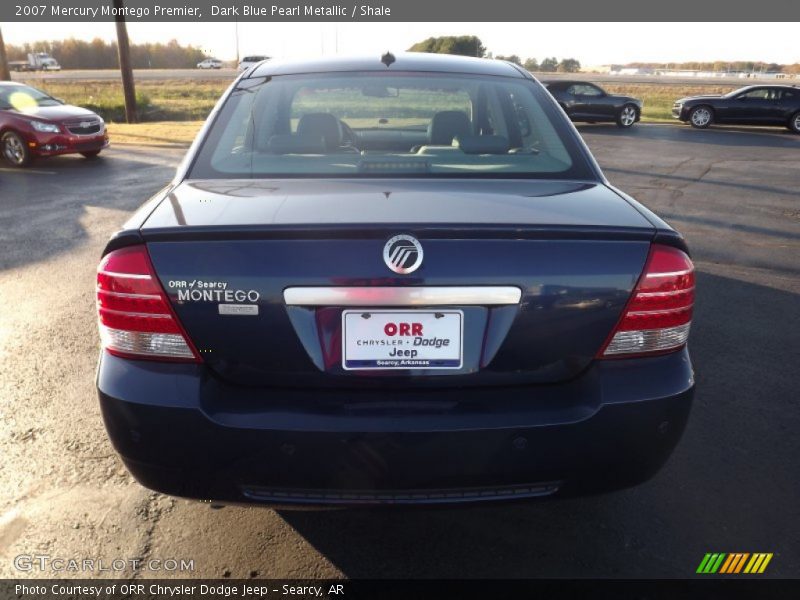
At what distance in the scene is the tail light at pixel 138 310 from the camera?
Answer: 195 cm

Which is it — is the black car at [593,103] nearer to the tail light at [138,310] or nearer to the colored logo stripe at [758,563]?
the colored logo stripe at [758,563]

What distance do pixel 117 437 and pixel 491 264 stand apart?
1.25m

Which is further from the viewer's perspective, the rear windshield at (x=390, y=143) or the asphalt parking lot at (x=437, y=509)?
the rear windshield at (x=390, y=143)

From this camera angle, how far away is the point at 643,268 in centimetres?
199

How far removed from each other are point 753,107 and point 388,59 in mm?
21734

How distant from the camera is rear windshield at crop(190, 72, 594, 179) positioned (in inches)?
103

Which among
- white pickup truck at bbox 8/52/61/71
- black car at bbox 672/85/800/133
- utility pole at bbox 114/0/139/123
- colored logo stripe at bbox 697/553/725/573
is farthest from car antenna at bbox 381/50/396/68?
white pickup truck at bbox 8/52/61/71

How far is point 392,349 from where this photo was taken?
1931mm

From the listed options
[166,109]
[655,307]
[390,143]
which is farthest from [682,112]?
[655,307]

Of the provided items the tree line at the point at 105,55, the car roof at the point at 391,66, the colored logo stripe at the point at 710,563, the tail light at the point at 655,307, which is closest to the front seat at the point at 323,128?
the car roof at the point at 391,66

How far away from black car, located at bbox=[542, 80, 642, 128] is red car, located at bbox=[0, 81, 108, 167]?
47.3ft

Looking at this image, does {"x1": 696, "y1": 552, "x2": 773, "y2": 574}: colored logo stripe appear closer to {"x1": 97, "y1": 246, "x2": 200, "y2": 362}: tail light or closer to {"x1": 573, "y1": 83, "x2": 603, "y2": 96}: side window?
{"x1": 97, "y1": 246, "x2": 200, "y2": 362}: tail light

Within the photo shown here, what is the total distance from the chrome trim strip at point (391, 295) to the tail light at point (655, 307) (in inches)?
16.7

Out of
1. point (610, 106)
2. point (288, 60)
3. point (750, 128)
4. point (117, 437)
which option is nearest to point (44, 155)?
point (288, 60)
